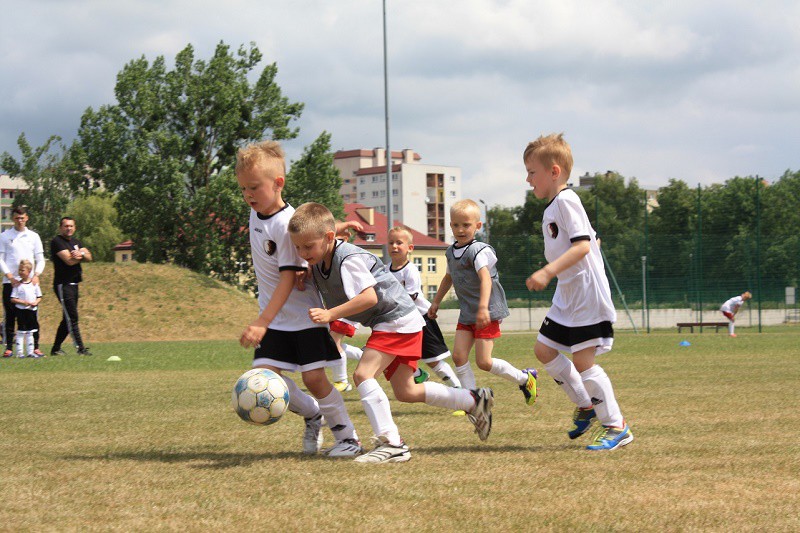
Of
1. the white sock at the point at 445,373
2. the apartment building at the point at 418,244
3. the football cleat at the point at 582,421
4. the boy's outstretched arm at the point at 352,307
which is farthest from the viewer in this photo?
the apartment building at the point at 418,244

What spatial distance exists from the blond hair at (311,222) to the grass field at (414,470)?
126cm

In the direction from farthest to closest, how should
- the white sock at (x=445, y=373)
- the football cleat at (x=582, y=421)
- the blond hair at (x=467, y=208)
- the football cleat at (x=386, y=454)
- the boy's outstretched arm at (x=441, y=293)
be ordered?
1. the white sock at (x=445, y=373)
2. the boy's outstretched arm at (x=441, y=293)
3. the blond hair at (x=467, y=208)
4. the football cleat at (x=582, y=421)
5. the football cleat at (x=386, y=454)

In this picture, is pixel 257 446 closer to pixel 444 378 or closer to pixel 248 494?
pixel 248 494

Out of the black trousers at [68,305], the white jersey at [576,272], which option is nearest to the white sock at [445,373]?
the white jersey at [576,272]

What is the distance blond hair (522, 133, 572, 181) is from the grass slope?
2218 cm

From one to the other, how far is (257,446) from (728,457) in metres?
2.77

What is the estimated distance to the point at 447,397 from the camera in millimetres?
5844

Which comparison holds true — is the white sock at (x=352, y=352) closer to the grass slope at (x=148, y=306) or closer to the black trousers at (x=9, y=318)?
the black trousers at (x=9, y=318)

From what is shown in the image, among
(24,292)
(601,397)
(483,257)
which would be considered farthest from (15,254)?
(601,397)

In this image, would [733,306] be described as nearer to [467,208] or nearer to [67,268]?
[67,268]

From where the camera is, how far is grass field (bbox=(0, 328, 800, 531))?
146 inches

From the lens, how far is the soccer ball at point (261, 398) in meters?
5.35

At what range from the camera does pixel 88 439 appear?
621 cm

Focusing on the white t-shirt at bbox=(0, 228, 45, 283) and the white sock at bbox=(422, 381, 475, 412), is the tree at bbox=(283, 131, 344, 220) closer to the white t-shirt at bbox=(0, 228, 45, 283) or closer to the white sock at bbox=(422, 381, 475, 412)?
the white t-shirt at bbox=(0, 228, 45, 283)
